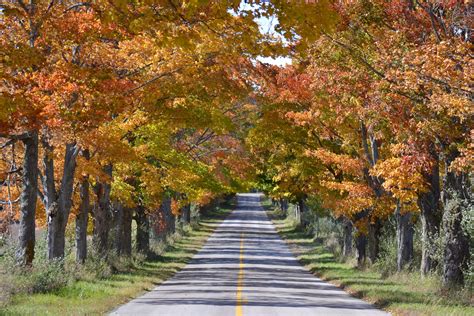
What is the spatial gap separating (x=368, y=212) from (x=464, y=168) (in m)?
13.8

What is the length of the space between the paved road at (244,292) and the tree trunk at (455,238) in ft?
8.73

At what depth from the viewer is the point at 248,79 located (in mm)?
25016

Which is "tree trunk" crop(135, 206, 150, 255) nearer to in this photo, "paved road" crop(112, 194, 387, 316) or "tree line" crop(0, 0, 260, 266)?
"paved road" crop(112, 194, 387, 316)

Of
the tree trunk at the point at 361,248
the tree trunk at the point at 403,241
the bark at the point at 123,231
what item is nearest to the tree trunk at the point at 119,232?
the bark at the point at 123,231

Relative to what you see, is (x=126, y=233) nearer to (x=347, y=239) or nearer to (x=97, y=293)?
(x=347, y=239)

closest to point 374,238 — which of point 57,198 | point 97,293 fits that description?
point 57,198

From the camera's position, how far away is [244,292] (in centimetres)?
2258

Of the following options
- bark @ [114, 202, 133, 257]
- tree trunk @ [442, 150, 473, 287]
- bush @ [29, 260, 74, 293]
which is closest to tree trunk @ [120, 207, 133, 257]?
bark @ [114, 202, 133, 257]

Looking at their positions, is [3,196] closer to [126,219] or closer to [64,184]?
[126,219]

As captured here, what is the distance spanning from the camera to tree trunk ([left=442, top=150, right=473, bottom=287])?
20516 millimetres

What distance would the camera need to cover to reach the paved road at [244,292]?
17.9 m

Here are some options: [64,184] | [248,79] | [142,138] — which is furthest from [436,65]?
[142,138]

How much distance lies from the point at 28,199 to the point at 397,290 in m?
10.8

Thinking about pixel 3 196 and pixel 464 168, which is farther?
pixel 3 196
